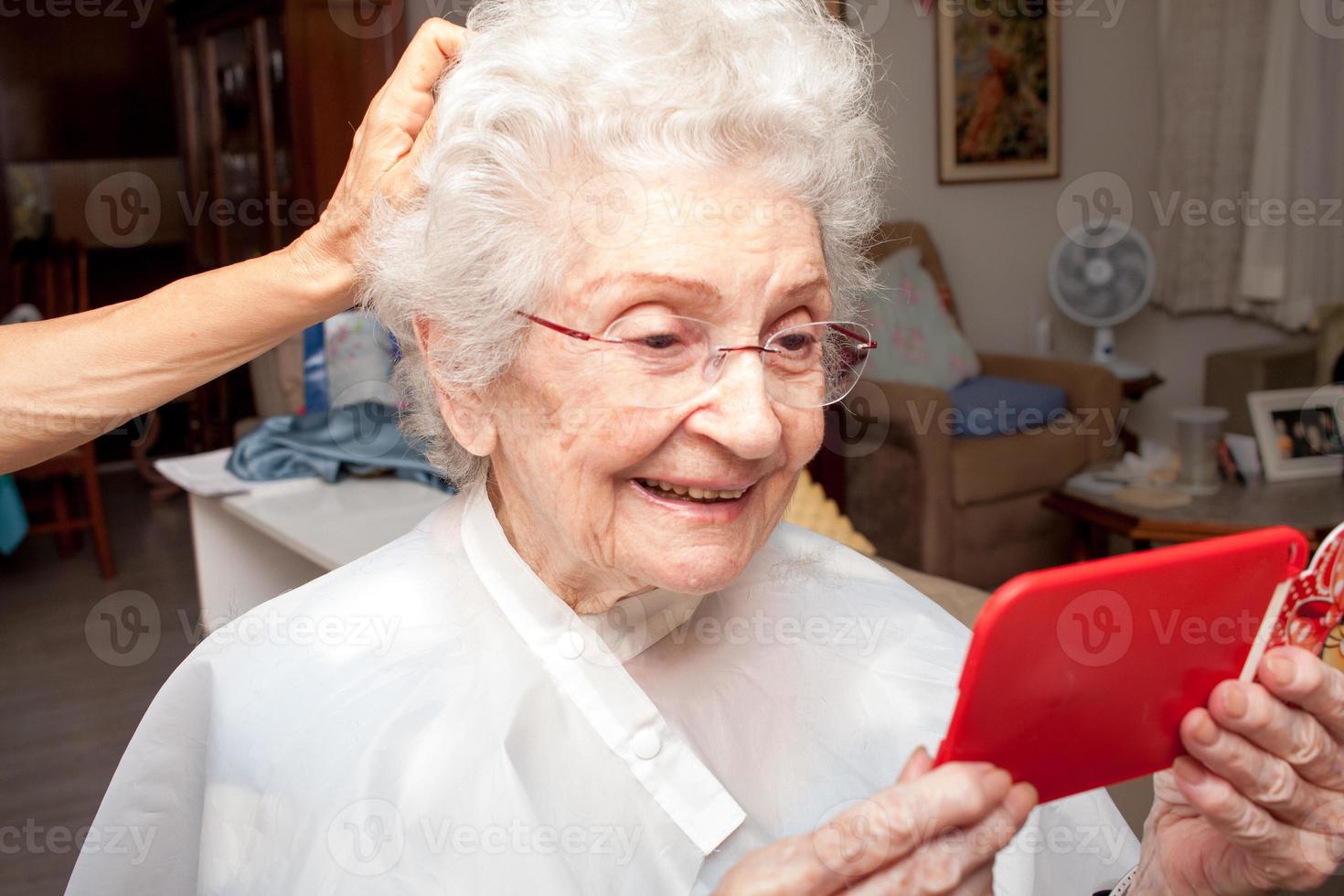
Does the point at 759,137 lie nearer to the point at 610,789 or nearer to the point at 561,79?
the point at 561,79

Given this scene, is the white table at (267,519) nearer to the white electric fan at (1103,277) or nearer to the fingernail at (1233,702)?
the fingernail at (1233,702)

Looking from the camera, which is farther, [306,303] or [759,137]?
[306,303]

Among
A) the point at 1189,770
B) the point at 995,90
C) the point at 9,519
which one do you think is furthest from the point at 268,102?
the point at 1189,770

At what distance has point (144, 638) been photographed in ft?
14.9

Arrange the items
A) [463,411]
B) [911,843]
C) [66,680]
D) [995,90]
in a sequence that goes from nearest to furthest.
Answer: [911,843] < [463,411] < [66,680] < [995,90]

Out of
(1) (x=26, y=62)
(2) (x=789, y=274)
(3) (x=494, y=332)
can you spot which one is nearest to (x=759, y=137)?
(2) (x=789, y=274)

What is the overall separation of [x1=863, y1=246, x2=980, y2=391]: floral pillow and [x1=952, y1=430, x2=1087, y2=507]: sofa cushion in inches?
17.6

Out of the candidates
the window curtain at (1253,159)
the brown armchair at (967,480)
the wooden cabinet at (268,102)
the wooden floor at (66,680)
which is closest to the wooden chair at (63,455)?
the wooden floor at (66,680)

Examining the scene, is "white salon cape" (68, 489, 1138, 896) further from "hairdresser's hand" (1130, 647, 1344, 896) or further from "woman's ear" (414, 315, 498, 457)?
"hairdresser's hand" (1130, 647, 1344, 896)

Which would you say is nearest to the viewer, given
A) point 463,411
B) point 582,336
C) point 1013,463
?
point 582,336

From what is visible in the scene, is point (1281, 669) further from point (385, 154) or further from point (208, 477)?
point (208, 477)

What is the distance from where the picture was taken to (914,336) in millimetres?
4742

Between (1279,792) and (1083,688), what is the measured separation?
9.0 inches

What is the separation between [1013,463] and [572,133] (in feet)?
11.7
